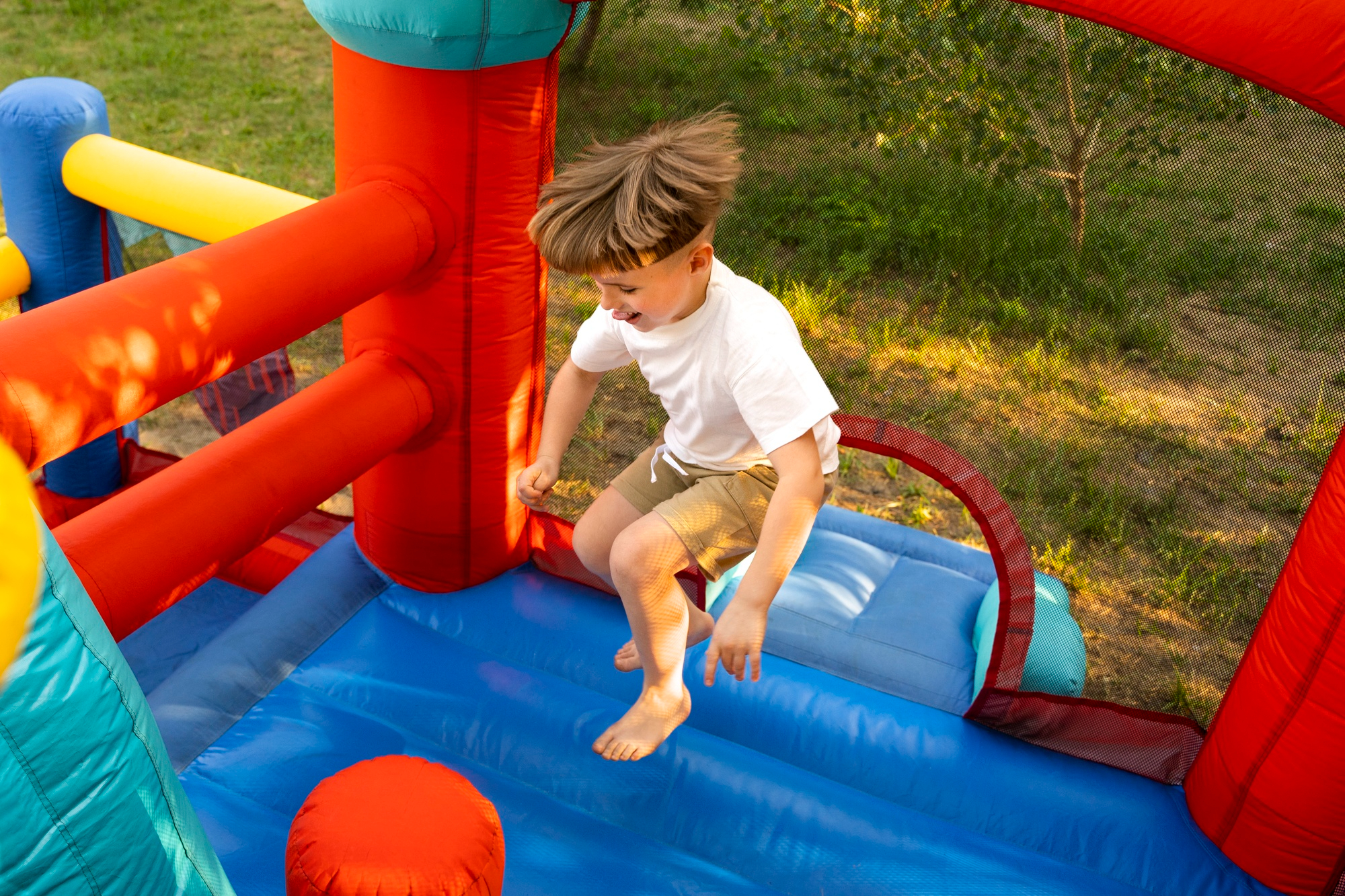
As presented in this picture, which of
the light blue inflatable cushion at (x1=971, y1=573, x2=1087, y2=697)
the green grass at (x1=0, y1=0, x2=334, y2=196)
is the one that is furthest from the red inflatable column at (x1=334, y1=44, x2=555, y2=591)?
the green grass at (x1=0, y1=0, x2=334, y2=196)

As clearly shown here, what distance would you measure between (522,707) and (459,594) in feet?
1.11

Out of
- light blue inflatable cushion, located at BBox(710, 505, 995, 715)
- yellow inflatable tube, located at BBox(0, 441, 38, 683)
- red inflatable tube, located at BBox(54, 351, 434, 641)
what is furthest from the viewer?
light blue inflatable cushion, located at BBox(710, 505, 995, 715)

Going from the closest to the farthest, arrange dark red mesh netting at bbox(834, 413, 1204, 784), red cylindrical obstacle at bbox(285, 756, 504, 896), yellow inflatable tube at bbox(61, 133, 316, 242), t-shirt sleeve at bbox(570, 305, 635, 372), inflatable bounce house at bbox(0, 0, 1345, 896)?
red cylindrical obstacle at bbox(285, 756, 504, 896) → inflatable bounce house at bbox(0, 0, 1345, 896) → t-shirt sleeve at bbox(570, 305, 635, 372) → dark red mesh netting at bbox(834, 413, 1204, 784) → yellow inflatable tube at bbox(61, 133, 316, 242)

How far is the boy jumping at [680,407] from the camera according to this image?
1.37 metres

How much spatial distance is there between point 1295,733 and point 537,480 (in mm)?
1141

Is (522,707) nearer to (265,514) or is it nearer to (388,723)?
(388,723)

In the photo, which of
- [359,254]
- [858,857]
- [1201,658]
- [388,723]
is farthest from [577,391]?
[1201,658]

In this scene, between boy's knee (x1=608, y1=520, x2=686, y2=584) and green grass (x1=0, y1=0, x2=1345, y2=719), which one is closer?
boy's knee (x1=608, y1=520, x2=686, y2=584)

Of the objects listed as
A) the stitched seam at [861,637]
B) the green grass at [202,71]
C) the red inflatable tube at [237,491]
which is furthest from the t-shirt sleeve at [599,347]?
the green grass at [202,71]

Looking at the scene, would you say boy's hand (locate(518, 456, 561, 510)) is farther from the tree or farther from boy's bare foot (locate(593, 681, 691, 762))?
the tree

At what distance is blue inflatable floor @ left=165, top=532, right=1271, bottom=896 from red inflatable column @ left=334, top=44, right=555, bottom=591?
0.19m

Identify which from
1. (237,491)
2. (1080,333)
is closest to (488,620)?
(237,491)


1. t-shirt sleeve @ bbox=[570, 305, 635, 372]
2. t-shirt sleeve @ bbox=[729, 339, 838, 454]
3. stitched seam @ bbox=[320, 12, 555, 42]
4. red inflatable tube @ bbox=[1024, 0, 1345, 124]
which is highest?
red inflatable tube @ bbox=[1024, 0, 1345, 124]

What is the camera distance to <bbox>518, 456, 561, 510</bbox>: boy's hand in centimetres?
167
